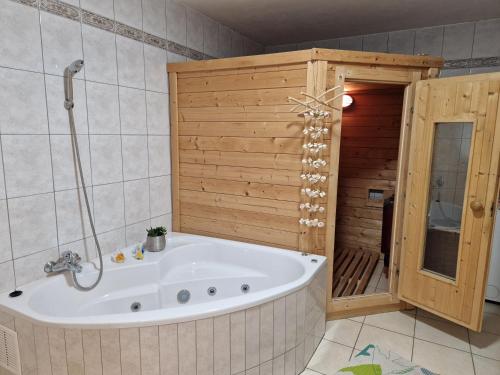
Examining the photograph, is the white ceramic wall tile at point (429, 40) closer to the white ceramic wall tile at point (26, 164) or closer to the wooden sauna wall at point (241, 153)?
the wooden sauna wall at point (241, 153)

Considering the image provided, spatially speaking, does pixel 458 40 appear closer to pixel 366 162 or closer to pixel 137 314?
pixel 366 162

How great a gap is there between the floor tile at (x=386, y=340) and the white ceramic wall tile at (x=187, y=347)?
1272mm

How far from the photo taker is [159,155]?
108 inches

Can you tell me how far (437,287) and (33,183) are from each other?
110 inches

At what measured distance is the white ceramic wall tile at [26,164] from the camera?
177cm

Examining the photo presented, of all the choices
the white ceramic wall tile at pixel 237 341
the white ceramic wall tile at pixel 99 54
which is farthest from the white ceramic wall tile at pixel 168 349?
the white ceramic wall tile at pixel 99 54

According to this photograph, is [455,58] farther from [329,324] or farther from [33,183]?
[33,183]

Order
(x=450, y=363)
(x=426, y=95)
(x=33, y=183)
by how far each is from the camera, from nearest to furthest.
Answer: (x=33, y=183) → (x=450, y=363) → (x=426, y=95)

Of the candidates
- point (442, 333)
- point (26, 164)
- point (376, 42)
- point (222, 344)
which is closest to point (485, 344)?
point (442, 333)

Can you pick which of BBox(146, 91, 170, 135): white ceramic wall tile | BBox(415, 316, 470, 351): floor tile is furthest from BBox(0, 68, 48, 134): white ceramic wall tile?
BBox(415, 316, 470, 351): floor tile

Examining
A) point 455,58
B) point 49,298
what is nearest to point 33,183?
point 49,298

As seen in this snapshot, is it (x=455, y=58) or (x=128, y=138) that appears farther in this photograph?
(x=455, y=58)

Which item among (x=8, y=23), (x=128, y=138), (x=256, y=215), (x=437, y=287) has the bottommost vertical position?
(x=437, y=287)

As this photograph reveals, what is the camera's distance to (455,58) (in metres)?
3.07
